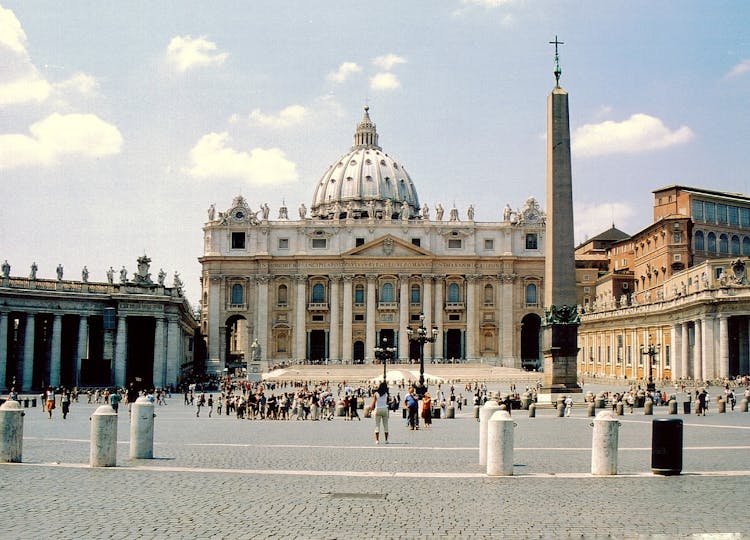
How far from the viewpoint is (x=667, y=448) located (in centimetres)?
1252

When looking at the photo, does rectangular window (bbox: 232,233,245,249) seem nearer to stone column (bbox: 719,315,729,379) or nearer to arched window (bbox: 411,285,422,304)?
arched window (bbox: 411,285,422,304)

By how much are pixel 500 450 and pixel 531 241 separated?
88.4 meters

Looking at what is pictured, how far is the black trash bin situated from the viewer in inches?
492

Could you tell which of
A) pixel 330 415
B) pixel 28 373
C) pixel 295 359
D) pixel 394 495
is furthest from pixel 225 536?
pixel 295 359

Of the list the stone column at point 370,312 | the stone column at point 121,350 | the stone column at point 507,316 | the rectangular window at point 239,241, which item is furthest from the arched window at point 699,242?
the rectangular window at point 239,241

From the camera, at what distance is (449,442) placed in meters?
19.4

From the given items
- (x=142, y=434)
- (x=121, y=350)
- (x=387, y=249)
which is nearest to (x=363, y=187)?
(x=387, y=249)

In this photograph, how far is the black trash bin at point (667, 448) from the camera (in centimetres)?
1251

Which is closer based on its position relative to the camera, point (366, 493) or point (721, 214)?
point (366, 493)

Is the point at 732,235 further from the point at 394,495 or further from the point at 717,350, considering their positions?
the point at 394,495

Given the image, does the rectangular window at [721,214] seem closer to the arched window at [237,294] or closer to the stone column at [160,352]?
the stone column at [160,352]

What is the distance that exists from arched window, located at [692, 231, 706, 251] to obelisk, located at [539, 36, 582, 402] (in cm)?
4869

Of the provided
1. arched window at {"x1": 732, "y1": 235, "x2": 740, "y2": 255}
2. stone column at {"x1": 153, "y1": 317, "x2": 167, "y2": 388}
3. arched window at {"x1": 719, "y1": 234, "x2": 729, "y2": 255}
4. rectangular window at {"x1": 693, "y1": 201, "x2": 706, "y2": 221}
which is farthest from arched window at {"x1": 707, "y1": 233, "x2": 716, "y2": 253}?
stone column at {"x1": 153, "y1": 317, "x2": 167, "y2": 388}

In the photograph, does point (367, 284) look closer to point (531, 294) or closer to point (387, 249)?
point (387, 249)
